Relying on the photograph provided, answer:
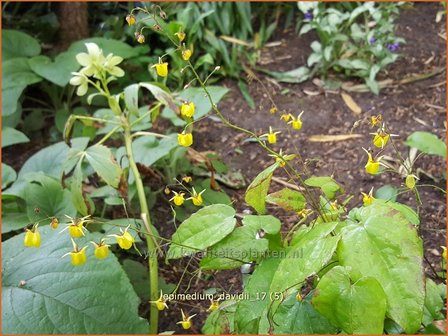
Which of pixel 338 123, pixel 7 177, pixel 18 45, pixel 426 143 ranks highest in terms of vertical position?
pixel 18 45

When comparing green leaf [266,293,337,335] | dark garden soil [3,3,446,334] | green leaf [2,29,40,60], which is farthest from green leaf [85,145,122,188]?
green leaf [2,29,40,60]

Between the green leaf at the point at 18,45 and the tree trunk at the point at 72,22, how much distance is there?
0.59 feet

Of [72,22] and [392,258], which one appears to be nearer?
[392,258]

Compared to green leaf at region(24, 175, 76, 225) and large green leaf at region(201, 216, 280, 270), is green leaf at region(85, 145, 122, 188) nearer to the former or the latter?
green leaf at region(24, 175, 76, 225)

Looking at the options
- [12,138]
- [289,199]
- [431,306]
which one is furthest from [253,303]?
[12,138]

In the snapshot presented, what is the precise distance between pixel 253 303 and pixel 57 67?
145 cm

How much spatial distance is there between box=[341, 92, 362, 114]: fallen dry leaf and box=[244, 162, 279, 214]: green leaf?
1.27 metres

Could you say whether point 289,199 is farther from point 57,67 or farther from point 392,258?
point 57,67

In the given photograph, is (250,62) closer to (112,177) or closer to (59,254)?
(112,177)

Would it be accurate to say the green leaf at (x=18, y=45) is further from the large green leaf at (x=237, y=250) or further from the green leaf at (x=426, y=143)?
the large green leaf at (x=237, y=250)

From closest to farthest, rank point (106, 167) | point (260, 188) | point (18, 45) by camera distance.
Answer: point (260, 188), point (106, 167), point (18, 45)

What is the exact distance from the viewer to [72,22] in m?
2.51

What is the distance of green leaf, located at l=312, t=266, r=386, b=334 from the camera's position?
919 mm

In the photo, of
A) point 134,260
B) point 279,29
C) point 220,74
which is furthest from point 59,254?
point 279,29
